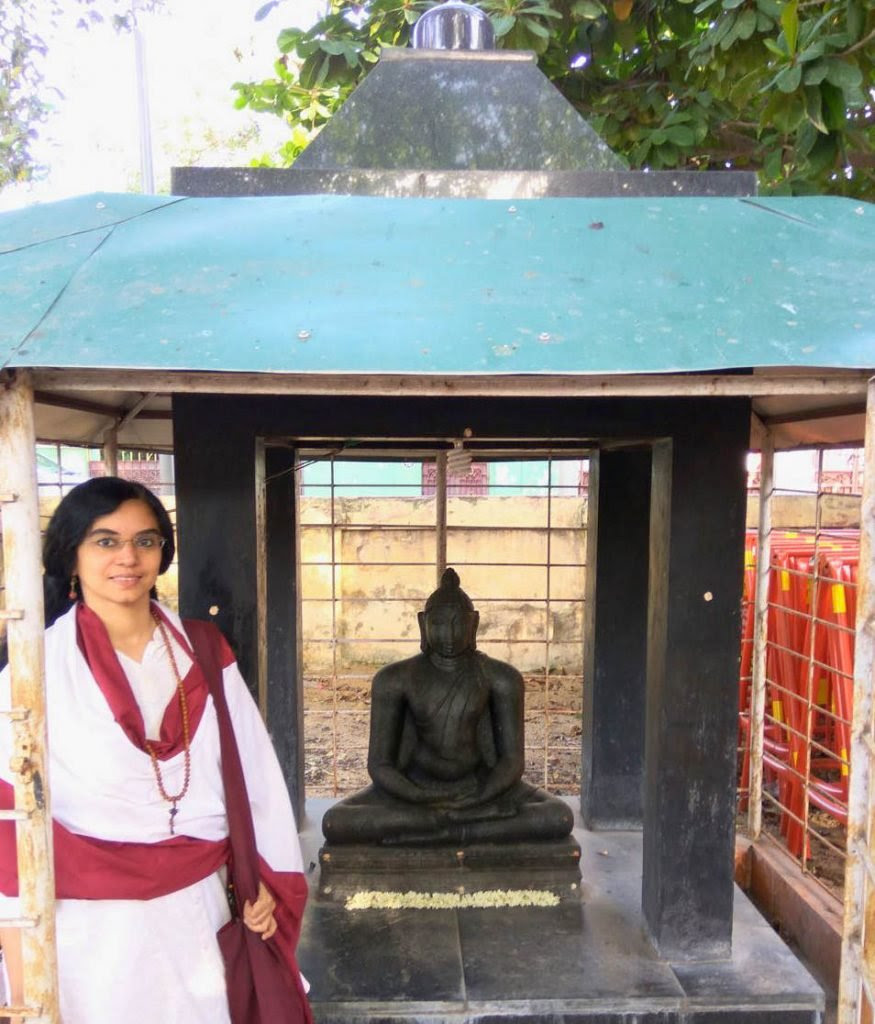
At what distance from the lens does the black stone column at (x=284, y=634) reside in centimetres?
488

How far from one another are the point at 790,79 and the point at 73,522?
10.2ft

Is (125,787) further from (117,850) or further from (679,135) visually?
(679,135)

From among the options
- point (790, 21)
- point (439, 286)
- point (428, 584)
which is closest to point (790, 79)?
point (790, 21)

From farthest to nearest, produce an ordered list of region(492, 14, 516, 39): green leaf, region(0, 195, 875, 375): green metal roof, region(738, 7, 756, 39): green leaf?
region(492, 14, 516, 39): green leaf < region(738, 7, 756, 39): green leaf < region(0, 195, 875, 375): green metal roof

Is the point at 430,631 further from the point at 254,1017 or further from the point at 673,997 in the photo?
the point at 254,1017

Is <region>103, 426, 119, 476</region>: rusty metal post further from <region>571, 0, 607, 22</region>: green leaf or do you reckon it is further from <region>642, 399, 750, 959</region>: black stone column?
<region>571, 0, 607, 22</region>: green leaf

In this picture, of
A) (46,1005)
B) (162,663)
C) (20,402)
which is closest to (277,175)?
(20,402)

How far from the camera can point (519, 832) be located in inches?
162

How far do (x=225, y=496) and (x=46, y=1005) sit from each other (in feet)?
5.86

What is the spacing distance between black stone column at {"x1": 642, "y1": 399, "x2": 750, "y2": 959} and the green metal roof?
1.08 metres

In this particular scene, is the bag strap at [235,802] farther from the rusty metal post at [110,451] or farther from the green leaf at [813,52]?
the green leaf at [813,52]

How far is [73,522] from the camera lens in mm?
2336

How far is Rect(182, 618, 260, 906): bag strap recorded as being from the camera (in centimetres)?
244

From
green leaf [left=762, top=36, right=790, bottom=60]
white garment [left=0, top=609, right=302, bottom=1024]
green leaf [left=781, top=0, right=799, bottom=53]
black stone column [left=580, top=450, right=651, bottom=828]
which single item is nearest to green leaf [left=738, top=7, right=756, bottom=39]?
green leaf [left=762, top=36, right=790, bottom=60]
